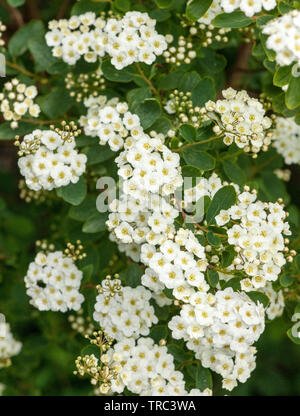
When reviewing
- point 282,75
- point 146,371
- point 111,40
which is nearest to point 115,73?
point 111,40

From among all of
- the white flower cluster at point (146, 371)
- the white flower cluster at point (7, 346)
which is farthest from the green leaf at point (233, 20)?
the white flower cluster at point (7, 346)

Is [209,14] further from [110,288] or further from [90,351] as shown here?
[90,351]

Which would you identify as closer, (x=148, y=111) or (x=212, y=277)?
(x=212, y=277)

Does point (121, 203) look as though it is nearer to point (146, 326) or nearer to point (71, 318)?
point (146, 326)

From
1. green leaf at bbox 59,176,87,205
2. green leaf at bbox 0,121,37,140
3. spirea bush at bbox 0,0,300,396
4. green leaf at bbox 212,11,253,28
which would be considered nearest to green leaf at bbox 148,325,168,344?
spirea bush at bbox 0,0,300,396

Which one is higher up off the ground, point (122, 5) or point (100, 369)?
point (122, 5)

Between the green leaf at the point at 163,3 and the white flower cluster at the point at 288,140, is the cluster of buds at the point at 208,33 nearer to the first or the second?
the green leaf at the point at 163,3

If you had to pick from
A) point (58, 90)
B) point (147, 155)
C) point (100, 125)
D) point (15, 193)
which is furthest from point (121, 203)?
point (15, 193)

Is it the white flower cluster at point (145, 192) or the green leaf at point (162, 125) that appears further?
the green leaf at point (162, 125)

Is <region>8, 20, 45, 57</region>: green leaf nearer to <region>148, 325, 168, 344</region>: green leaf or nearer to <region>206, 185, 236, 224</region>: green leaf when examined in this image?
<region>206, 185, 236, 224</region>: green leaf
